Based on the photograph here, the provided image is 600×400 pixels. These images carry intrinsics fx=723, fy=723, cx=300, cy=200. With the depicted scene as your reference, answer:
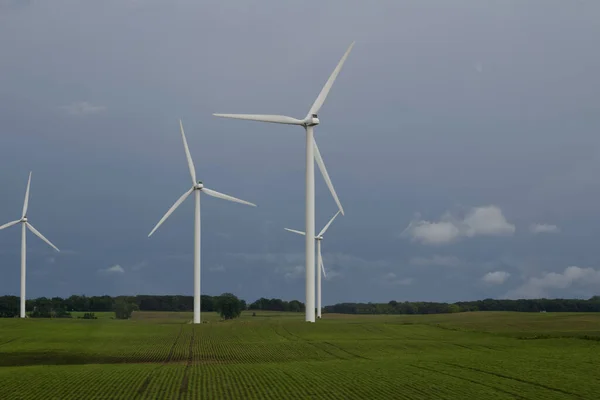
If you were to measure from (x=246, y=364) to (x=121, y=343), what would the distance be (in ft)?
91.1

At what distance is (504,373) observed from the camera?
174 feet

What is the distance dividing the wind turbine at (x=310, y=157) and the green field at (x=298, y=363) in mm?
7141

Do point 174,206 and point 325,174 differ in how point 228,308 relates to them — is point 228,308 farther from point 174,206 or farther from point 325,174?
point 325,174

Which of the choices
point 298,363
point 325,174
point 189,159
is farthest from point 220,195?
point 298,363

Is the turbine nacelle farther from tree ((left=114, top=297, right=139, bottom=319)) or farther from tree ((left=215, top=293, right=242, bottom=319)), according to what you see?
tree ((left=114, top=297, right=139, bottom=319))

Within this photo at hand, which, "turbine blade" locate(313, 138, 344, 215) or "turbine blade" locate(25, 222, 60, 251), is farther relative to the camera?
"turbine blade" locate(25, 222, 60, 251)

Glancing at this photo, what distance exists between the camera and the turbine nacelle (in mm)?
93375

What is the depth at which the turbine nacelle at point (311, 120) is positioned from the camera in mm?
93375

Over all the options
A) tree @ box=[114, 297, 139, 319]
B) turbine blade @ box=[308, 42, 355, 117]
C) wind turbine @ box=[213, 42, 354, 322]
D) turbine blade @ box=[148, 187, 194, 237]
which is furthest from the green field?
tree @ box=[114, 297, 139, 319]

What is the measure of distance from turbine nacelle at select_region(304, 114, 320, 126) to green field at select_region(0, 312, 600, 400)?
2665cm

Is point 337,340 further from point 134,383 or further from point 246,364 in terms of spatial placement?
point 134,383

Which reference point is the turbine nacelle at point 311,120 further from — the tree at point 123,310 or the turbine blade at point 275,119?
the tree at point 123,310

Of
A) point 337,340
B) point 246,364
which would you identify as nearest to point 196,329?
point 337,340

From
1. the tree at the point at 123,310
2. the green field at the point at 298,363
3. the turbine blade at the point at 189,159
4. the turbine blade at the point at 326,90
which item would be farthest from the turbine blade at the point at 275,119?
the tree at the point at 123,310
